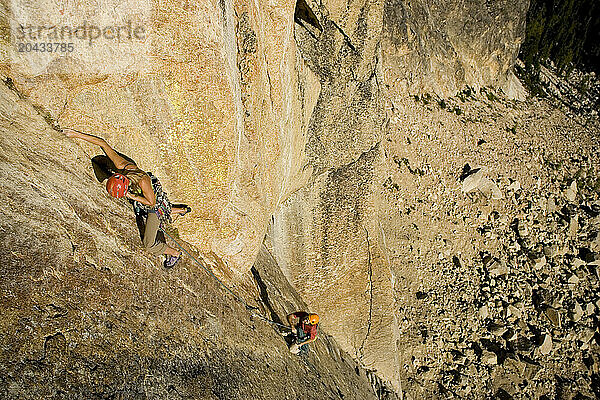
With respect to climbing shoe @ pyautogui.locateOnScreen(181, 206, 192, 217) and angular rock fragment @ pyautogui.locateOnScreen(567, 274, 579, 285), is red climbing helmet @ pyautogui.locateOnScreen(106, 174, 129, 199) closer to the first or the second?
climbing shoe @ pyautogui.locateOnScreen(181, 206, 192, 217)

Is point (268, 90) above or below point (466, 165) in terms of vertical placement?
above

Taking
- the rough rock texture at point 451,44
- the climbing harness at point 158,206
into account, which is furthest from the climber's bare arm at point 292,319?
the rough rock texture at point 451,44

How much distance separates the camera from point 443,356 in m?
12.9

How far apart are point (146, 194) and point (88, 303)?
4.90 feet

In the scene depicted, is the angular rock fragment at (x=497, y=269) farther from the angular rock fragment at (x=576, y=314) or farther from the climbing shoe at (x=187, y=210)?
the climbing shoe at (x=187, y=210)

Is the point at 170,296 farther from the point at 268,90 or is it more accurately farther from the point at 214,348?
the point at 268,90

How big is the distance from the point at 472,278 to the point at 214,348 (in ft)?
33.6

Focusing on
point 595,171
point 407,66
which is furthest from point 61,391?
point 595,171

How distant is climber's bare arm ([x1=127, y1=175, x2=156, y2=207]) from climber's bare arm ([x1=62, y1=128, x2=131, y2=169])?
40cm

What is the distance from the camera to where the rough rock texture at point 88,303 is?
4383 millimetres

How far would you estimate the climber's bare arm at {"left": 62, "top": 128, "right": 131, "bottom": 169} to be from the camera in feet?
19.0

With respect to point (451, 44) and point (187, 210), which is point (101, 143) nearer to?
point (187, 210)

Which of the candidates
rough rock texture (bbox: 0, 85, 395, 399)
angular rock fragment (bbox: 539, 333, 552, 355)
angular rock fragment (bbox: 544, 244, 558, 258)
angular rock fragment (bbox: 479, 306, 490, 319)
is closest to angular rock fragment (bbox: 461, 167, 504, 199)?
angular rock fragment (bbox: 544, 244, 558, 258)

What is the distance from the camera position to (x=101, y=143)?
5.89 meters
